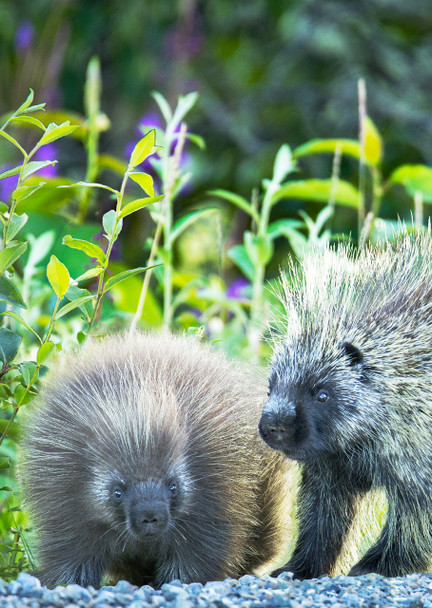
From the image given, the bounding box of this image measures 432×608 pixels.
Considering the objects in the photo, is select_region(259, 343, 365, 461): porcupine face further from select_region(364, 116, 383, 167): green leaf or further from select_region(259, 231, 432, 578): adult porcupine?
select_region(364, 116, 383, 167): green leaf

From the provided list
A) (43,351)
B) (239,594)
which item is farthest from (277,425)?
(43,351)

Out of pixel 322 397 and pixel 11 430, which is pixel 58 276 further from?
pixel 322 397

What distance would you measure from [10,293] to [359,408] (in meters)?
1.17

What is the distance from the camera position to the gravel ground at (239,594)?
2.37m

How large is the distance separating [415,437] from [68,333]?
6.93ft

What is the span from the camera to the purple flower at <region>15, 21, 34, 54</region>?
344 inches

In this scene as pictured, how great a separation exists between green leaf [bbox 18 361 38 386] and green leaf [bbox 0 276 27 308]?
0.65 ft

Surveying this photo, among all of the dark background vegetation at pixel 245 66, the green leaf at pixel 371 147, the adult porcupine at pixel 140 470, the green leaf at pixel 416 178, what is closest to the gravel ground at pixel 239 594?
the adult porcupine at pixel 140 470

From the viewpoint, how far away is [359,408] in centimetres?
310

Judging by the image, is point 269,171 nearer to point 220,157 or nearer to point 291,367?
point 220,157

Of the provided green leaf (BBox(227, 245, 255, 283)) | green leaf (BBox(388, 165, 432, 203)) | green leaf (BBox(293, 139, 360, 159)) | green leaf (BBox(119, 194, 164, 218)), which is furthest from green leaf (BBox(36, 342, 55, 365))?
green leaf (BBox(388, 165, 432, 203))

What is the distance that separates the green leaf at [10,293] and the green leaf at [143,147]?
21.3 inches

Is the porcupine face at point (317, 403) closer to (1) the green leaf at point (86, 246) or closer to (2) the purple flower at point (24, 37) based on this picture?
(1) the green leaf at point (86, 246)

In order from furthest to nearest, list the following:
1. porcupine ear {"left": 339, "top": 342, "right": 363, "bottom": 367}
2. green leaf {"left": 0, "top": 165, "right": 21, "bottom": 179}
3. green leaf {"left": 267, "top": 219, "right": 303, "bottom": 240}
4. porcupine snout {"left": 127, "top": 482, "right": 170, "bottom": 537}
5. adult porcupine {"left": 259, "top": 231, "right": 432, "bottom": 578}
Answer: green leaf {"left": 267, "top": 219, "right": 303, "bottom": 240}
porcupine ear {"left": 339, "top": 342, "right": 363, "bottom": 367}
adult porcupine {"left": 259, "top": 231, "right": 432, "bottom": 578}
green leaf {"left": 0, "top": 165, "right": 21, "bottom": 179}
porcupine snout {"left": 127, "top": 482, "right": 170, "bottom": 537}
